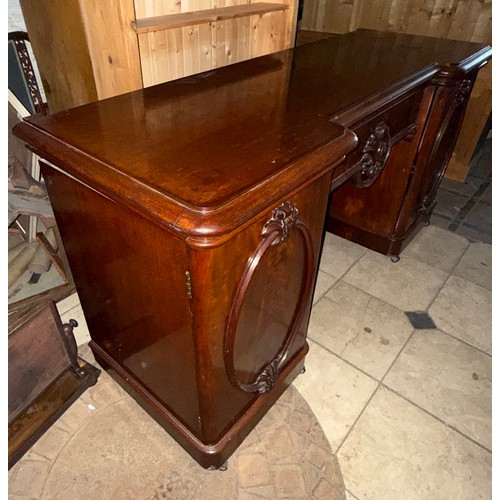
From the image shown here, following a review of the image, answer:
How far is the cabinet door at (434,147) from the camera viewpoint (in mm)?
1810

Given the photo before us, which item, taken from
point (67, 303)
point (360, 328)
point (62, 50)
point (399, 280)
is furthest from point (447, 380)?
point (62, 50)

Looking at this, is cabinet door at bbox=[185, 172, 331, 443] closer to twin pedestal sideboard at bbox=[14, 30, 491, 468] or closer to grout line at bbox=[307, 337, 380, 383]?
twin pedestal sideboard at bbox=[14, 30, 491, 468]

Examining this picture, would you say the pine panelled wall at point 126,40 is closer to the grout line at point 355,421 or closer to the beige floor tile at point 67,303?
the beige floor tile at point 67,303

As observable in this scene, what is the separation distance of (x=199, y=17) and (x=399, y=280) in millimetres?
1621

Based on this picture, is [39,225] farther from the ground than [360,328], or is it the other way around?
[39,225]

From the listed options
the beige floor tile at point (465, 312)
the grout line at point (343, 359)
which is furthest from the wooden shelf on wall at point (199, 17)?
the beige floor tile at point (465, 312)

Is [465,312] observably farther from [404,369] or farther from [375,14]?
[375,14]

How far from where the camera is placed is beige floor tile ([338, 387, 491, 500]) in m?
1.34

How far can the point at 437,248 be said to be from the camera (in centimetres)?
246

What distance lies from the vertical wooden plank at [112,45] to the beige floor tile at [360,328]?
4.35 ft

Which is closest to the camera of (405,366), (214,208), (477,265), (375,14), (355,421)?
(214,208)

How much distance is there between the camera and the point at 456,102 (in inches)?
74.4

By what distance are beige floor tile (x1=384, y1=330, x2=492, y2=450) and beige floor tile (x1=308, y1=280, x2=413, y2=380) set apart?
0.06 meters

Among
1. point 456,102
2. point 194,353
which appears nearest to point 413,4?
point 456,102
